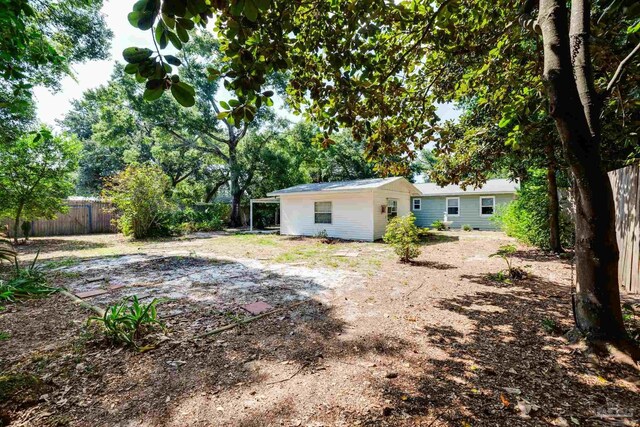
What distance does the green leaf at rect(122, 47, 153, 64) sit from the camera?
1.12 metres

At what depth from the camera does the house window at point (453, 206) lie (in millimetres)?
18391

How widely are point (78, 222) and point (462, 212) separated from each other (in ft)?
78.0

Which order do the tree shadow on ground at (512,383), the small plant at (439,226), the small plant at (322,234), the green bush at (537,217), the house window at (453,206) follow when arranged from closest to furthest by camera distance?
1. the tree shadow on ground at (512,383)
2. the green bush at (537,217)
3. the small plant at (322,234)
4. the small plant at (439,226)
5. the house window at (453,206)

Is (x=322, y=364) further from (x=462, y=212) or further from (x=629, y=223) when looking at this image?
(x=462, y=212)

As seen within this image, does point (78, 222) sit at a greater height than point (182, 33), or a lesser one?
lesser

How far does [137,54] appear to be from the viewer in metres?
1.14

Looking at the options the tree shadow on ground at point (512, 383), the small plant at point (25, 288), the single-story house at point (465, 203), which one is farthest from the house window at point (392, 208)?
the small plant at point (25, 288)

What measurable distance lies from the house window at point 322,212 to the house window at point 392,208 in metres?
2.97

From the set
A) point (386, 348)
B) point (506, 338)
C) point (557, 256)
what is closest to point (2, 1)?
point (386, 348)

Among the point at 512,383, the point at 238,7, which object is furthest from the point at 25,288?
the point at 512,383

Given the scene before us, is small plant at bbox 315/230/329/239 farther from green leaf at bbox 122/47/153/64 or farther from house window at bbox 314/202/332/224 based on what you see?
green leaf at bbox 122/47/153/64

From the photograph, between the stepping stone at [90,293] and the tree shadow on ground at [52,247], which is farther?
the tree shadow on ground at [52,247]

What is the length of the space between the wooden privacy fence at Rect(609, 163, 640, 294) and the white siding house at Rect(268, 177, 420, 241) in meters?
8.21

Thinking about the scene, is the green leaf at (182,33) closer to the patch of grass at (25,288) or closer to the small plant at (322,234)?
the patch of grass at (25,288)
